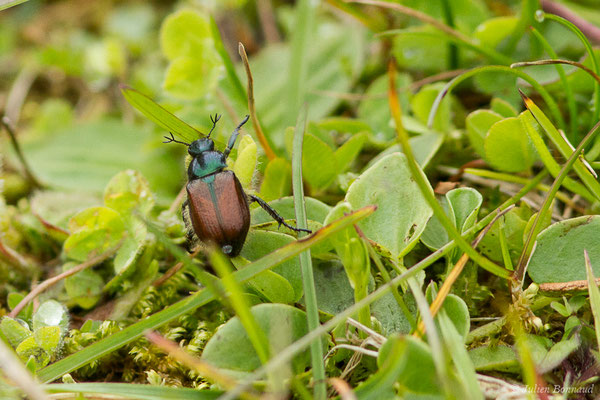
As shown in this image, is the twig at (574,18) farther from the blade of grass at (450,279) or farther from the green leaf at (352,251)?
the green leaf at (352,251)

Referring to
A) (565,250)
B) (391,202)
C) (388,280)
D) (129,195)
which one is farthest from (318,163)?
(565,250)

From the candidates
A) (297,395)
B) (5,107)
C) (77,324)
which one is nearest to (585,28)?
(297,395)

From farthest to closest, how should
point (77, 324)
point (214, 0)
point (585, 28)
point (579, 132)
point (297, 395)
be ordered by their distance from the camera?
point (214, 0)
point (585, 28)
point (579, 132)
point (77, 324)
point (297, 395)

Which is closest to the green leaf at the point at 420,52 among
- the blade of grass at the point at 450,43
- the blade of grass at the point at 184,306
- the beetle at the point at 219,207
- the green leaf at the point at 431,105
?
the blade of grass at the point at 450,43

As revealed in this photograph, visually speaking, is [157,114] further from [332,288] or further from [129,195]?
[332,288]

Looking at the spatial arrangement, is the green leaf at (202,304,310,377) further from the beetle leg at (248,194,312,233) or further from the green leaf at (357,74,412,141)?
the green leaf at (357,74,412,141)

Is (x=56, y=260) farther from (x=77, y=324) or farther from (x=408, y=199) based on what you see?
(x=408, y=199)
